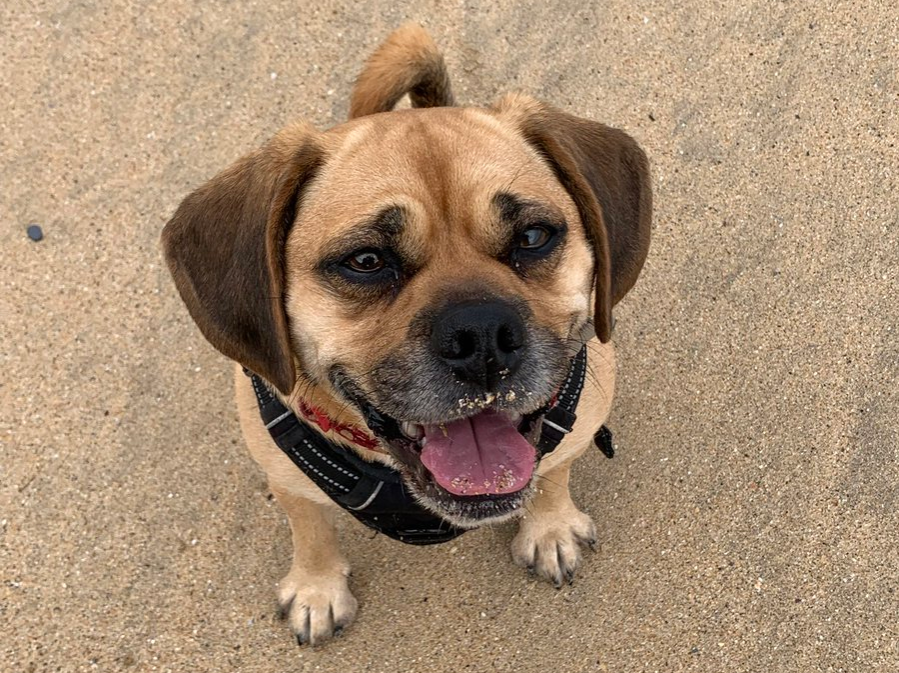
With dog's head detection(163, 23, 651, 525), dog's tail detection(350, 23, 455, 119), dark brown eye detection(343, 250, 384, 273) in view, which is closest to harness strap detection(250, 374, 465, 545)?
dog's head detection(163, 23, 651, 525)

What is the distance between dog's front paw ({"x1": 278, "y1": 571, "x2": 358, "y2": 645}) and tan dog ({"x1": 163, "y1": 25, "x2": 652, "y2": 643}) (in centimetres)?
95

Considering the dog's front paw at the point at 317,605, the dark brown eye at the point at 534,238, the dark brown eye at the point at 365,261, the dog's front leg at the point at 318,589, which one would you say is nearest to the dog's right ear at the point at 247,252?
the dark brown eye at the point at 365,261

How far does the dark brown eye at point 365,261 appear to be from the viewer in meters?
2.49

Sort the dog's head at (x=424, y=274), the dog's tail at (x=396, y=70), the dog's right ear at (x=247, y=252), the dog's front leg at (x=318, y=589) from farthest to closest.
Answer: the dog's front leg at (x=318, y=589) → the dog's tail at (x=396, y=70) → the dog's right ear at (x=247, y=252) → the dog's head at (x=424, y=274)

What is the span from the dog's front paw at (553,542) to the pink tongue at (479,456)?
1087 millimetres

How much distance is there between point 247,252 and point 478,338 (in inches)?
29.3

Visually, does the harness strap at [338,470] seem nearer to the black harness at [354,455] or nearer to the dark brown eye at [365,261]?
the black harness at [354,455]

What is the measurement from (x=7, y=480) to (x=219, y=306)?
202 centimetres

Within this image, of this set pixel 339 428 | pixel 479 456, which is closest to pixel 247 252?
pixel 339 428

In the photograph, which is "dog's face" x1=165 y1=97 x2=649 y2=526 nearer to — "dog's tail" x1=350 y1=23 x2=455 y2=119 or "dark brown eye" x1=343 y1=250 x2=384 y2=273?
"dark brown eye" x1=343 y1=250 x2=384 y2=273

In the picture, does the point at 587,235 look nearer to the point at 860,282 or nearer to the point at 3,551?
the point at 860,282

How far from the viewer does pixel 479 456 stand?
105 inches

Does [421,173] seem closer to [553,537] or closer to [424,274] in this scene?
[424,274]

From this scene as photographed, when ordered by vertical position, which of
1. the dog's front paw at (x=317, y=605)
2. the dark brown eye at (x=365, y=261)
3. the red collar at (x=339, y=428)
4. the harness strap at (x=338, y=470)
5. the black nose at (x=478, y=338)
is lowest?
the dog's front paw at (x=317, y=605)
